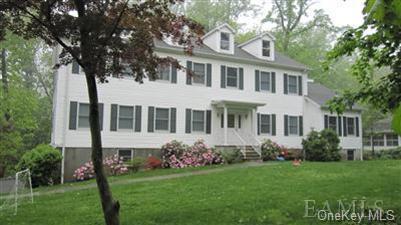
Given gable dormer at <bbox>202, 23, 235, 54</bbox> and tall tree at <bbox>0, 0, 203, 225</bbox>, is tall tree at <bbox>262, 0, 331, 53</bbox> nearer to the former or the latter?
gable dormer at <bbox>202, 23, 235, 54</bbox>

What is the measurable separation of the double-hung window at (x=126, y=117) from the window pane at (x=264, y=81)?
28.3 feet

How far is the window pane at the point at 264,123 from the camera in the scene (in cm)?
2447

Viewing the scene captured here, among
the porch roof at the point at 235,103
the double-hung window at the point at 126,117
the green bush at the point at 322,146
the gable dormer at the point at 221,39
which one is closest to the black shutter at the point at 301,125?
the green bush at the point at 322,146

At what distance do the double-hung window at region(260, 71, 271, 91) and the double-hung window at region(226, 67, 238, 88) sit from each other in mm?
1886

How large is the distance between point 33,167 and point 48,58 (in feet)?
72.5

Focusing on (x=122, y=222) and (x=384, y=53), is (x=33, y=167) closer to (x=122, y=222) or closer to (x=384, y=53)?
(x=122, y=222)

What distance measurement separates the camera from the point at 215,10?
39.0 metres

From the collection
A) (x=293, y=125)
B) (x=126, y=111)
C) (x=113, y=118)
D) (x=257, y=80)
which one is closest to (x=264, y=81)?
(x=257, y=80)

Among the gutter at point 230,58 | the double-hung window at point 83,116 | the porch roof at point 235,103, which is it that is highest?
the gutter at point 230,58

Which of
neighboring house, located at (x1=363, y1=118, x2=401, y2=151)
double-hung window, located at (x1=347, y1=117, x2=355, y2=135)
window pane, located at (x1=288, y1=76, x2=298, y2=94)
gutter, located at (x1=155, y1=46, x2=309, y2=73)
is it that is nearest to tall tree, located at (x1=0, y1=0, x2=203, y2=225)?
gutter, located at (x1=155, y1=46, x2=309, y2=73)

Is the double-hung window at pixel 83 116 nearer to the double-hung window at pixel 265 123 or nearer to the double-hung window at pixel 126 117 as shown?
the double-hung window at pixel 126 117

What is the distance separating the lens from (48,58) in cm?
3666

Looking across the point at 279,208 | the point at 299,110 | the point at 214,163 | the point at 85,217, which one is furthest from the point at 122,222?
the point at 299,110

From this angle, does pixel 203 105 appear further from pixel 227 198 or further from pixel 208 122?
pixel 227 198
